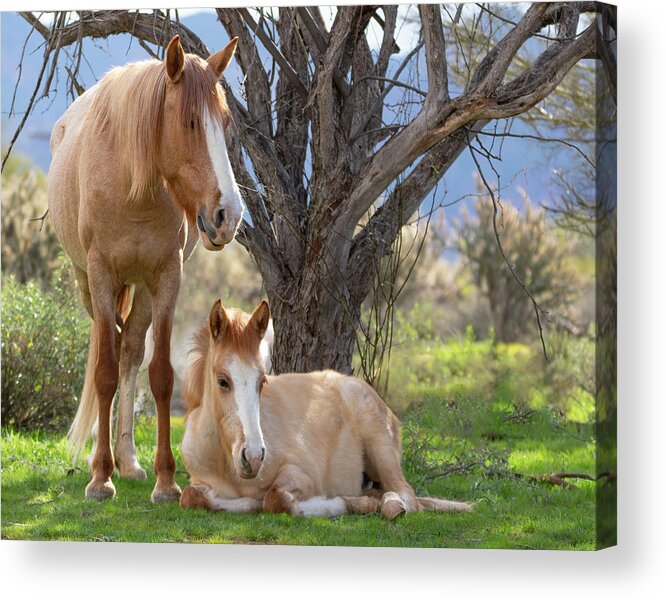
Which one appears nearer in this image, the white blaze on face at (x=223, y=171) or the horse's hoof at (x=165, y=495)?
the white blaze on face at (x=223, y=171)

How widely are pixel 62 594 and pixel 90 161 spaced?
1969mm

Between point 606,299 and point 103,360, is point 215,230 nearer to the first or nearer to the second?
point 103,360

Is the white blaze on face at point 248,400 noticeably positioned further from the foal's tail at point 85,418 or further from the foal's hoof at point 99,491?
the foal's tail at point 85,418

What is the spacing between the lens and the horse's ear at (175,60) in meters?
4.26

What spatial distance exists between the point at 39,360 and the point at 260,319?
282cm

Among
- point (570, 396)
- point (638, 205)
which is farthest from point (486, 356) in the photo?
point (638, 205)

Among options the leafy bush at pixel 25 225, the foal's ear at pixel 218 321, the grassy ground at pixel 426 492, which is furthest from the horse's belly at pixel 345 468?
the leafy bush at pixel 25 225

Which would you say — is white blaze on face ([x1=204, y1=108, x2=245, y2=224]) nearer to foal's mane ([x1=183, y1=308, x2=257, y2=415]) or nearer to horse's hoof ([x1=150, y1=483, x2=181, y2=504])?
foal's mane ([x1=183, y1=308, x2=257, y2=415])

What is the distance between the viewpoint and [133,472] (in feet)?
17.0

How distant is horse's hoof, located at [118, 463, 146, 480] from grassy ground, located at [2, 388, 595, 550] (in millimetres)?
97

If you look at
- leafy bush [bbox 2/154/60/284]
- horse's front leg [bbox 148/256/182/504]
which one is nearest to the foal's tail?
horse's front leg [bbox 148/256/182/504]

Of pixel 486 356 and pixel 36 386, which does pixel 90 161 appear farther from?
pixel 486 356

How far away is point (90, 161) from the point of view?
4.81 m

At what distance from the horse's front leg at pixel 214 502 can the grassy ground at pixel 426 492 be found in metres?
0.06
